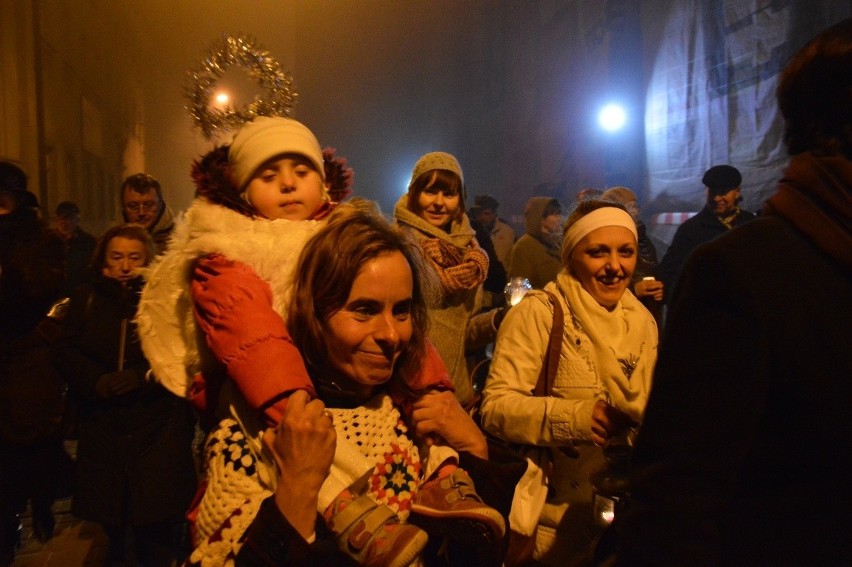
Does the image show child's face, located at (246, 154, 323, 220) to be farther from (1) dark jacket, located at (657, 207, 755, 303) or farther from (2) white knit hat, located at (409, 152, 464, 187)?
(1) dark jacket, located at (657, 207, 755, 303)

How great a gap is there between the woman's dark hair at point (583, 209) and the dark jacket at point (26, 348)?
3184 millimetres

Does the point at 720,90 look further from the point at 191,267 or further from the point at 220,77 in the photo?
the point at 191,267

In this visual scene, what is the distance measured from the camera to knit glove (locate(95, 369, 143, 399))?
12.5 ft

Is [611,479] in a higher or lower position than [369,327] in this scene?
lower

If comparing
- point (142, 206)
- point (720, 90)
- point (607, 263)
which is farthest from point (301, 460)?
point (720, 90)

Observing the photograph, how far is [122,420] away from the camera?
388cm

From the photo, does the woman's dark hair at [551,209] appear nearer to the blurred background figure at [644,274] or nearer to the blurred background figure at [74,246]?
the blurred background figure at [644,274]

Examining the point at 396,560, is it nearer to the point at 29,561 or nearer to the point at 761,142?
the point at 29,561

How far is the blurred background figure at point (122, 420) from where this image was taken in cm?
380

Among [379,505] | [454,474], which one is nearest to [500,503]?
[454,474]

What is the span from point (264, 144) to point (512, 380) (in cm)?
142

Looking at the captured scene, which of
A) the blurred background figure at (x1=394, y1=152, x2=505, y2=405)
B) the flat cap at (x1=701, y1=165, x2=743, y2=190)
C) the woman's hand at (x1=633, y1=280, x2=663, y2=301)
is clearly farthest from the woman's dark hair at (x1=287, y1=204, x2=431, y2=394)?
the flat cap at (x1=701, y1=165, x2=743, y2=190)

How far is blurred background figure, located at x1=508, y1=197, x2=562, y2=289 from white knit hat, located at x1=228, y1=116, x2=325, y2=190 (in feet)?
13.7

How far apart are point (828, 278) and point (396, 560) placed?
955 mm
